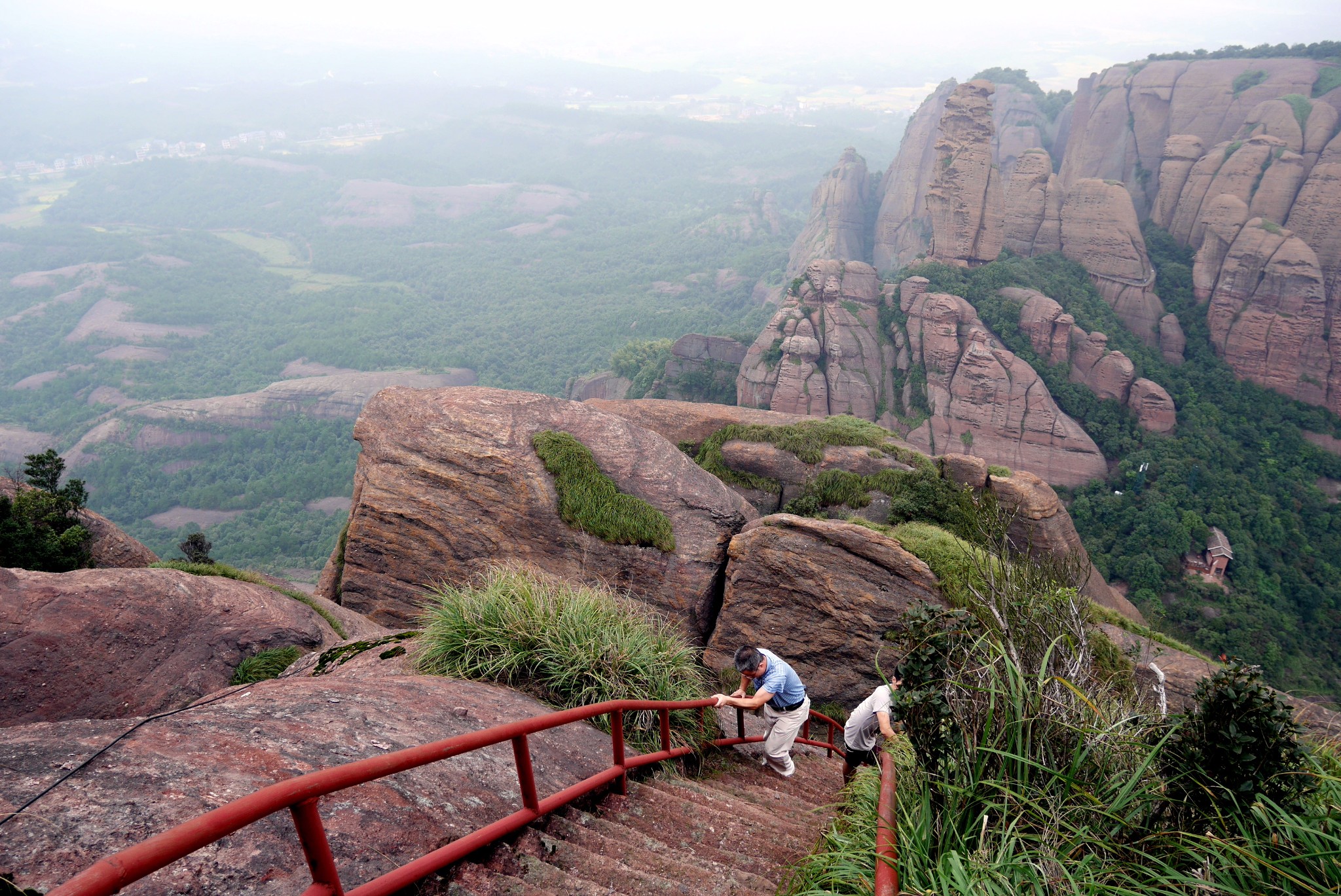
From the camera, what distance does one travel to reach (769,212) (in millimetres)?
153750

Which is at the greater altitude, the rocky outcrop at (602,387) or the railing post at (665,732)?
the railing post at (665,732)

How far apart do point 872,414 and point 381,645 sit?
4149cm

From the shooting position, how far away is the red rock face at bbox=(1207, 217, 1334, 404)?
4266 centimetres

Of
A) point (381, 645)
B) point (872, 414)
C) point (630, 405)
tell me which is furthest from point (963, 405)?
point (381, 645)

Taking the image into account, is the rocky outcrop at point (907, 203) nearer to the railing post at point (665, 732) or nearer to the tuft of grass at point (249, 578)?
the tuft of grass at point (249, 578)

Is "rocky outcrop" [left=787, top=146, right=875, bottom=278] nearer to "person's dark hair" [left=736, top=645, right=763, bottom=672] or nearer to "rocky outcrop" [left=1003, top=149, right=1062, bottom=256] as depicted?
"rocky outcrop" [left=1003, top=149, right=1062, bottom=256]

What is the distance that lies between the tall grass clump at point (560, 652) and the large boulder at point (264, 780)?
71 cm

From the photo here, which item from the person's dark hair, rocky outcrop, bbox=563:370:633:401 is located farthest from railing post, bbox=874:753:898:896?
rocky outcrop, bbox=563:370:633:401

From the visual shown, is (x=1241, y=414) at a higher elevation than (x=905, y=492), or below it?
below

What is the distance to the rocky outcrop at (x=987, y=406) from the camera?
40.8 m

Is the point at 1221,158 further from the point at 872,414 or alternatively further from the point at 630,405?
the point at 630,405

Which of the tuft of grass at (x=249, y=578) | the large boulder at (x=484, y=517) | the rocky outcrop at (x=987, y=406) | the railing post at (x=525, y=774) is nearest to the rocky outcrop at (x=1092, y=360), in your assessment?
the rocky outcrop at (x=987, y=406)

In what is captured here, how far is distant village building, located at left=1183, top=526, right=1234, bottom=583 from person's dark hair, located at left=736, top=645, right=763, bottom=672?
3714 cm

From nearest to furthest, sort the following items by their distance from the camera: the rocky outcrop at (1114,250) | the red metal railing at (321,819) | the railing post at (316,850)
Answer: the red metal railing at (321,819) < the railing post at (316,850) < the rocky outcrop at (1114,250)
